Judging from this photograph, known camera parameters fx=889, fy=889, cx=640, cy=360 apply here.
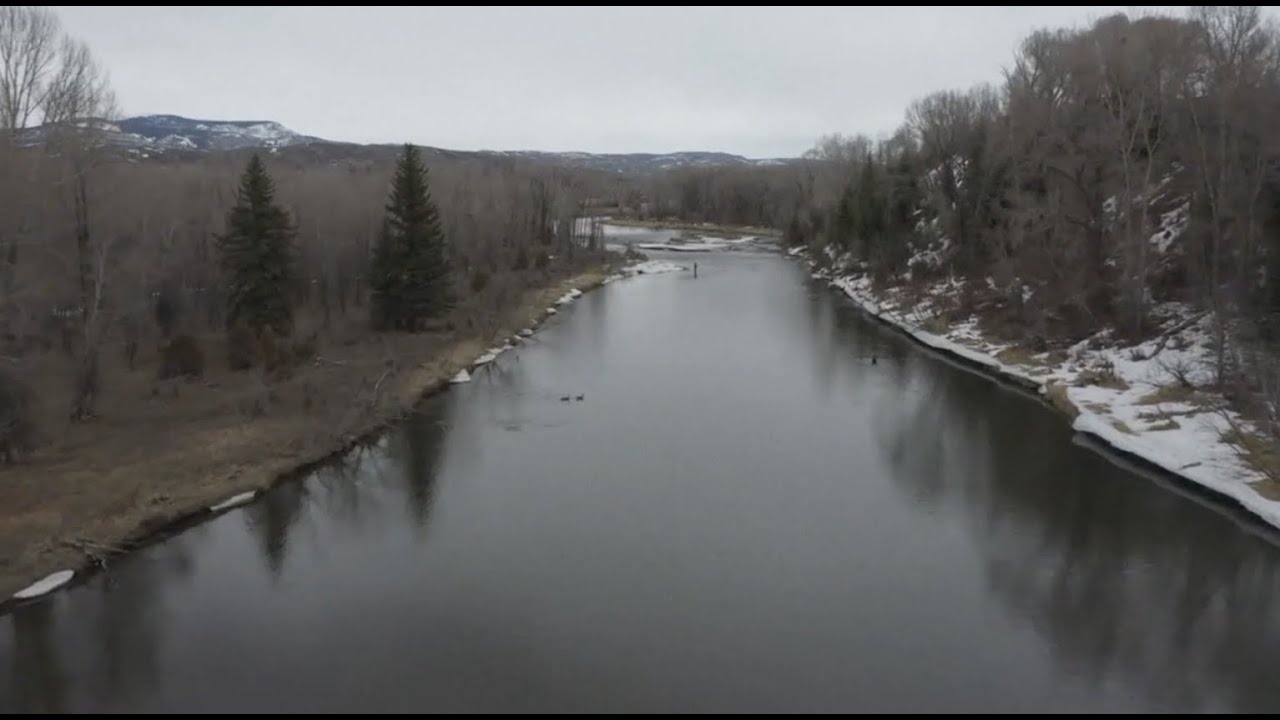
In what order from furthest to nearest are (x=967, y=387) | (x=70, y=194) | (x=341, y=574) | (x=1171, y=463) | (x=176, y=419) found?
(x=967, y=387) < (x=70, y=194) < (x=176, y=419) < (x=1171, y=463) < (x=341, y=574)

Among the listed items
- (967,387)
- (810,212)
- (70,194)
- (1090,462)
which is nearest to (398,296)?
(70,194)

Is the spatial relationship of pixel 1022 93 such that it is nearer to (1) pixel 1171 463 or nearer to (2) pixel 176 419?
(1) pixel 1171 463

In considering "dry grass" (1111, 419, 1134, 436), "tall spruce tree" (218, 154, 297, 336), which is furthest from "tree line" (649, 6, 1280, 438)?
"tall spruce tree" (218, 154, 297, 336)

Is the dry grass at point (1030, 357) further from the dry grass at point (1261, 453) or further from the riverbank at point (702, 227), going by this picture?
the riverbank at point (702, 227)

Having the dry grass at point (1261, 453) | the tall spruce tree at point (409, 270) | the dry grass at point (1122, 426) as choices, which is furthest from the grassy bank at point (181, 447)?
the dry grass at point (1261, 453)

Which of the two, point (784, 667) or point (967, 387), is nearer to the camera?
point (784, 667)

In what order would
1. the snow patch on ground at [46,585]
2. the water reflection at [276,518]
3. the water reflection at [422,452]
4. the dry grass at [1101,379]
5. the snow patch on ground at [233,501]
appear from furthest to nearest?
Result: the dry grass at [1101,379] < the water reflection at [422,452] < the snow patch on ground at [233,501] < the water reflection at [276,518] < the snow patch on ground at [46,585]
